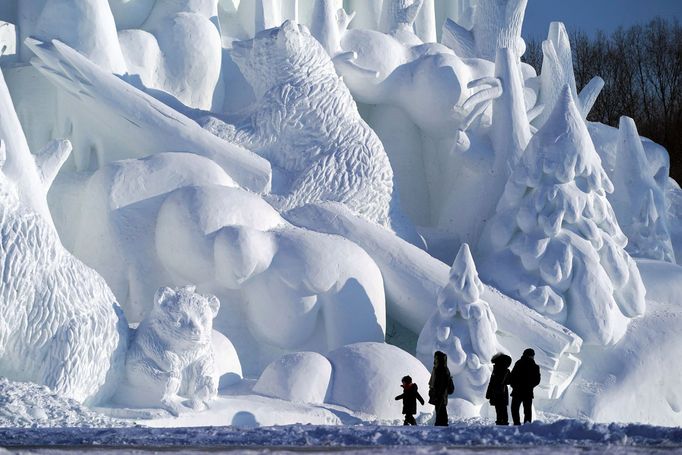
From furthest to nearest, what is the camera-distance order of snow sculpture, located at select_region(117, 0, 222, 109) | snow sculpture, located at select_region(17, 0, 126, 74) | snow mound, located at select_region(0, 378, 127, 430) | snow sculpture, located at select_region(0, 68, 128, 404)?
snow sculpture, located at select_region(117, 0, 222, 109), snow sculpture, located at select_region(17, 0, 126, 74), snow sculpture, located at select_region(0, 68, 128, 404), snow mound, located at select_region(0, 378, 127, 430)

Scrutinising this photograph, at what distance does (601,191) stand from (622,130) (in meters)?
1.62

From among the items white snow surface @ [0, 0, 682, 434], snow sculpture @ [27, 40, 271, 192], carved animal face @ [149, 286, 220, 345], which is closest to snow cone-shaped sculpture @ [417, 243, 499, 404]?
white snow surface @ [0, 0, 682, 434]

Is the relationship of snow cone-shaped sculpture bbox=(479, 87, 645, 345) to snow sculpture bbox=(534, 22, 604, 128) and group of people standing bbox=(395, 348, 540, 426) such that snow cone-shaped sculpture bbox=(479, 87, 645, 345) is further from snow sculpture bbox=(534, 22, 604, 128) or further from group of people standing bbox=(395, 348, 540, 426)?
group of people standing bbox=(395, 348, 540, 426)

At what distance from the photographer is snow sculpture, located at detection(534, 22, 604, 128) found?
10.7 m

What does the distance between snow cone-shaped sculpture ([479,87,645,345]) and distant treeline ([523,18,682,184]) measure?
1251 centimetres

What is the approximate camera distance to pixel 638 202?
998 centimetres

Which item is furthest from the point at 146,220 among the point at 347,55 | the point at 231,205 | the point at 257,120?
the point at 347,55

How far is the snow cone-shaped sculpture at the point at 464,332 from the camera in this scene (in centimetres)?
759

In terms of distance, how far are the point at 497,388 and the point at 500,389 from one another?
1cm

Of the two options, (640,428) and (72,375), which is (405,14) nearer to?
(72,375)

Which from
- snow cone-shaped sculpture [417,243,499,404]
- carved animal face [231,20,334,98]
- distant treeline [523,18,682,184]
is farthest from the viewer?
distant treeline [523,18,682,184]

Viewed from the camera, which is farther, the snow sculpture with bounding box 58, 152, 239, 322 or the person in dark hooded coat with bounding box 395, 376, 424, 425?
the snow sculpture with bounding box 58, 152, 239, 322

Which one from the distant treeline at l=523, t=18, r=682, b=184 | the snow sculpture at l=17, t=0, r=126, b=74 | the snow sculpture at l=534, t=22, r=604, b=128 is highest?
the distant treeline at l=523, t=18, r=682, b=184

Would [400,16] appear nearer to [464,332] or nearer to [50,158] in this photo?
[464,332]
